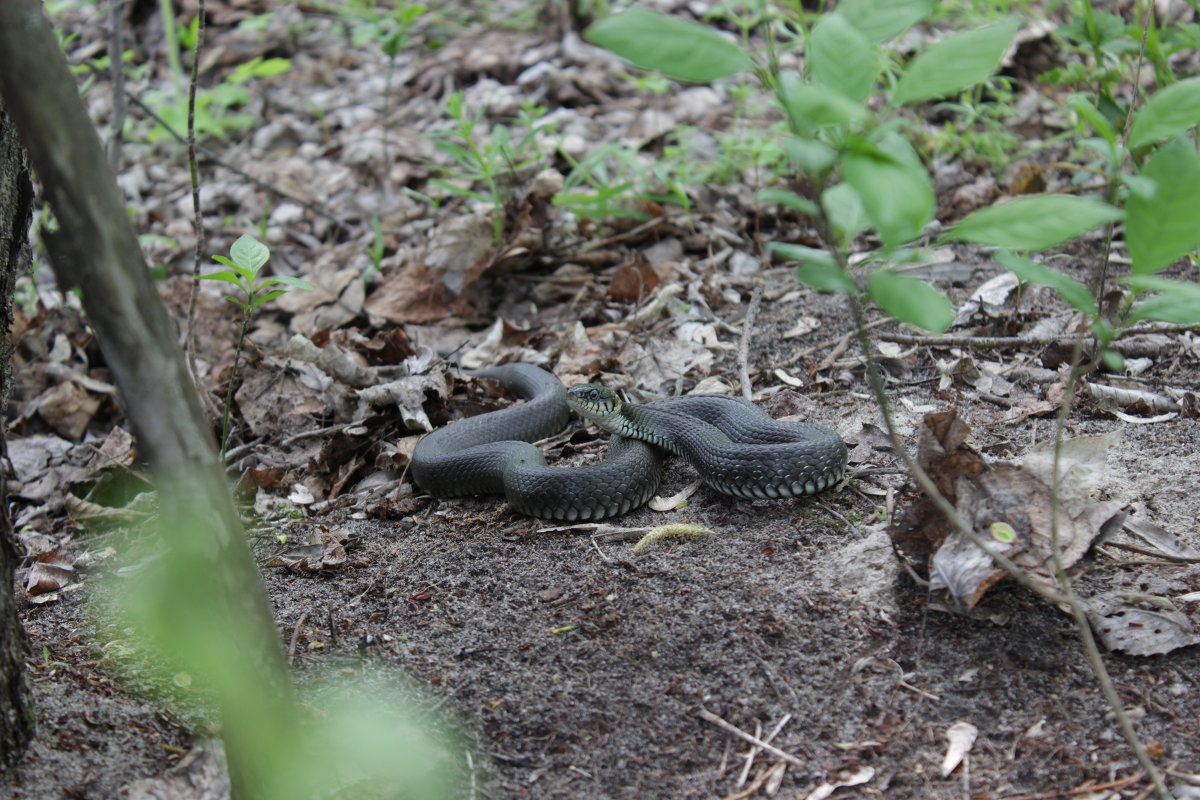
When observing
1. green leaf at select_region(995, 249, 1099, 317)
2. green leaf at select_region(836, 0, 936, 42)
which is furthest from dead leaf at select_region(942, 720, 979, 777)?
green leaf at select_region(836, 0, 936, 42)

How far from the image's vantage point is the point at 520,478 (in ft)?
13.9

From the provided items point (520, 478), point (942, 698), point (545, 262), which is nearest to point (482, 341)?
point (545, 262)

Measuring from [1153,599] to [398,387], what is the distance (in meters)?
3.78

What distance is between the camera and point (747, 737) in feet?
8.84

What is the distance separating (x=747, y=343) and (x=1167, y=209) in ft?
11.1

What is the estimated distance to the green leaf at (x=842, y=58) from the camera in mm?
1933

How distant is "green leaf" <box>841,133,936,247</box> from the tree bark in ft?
4.70

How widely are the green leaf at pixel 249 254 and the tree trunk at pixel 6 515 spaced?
65cm

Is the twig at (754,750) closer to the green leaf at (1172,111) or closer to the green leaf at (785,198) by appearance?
the green leaf at (785,198)

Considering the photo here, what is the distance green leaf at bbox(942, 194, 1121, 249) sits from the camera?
184 centimetres

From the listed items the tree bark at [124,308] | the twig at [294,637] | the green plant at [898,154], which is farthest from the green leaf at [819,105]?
the twig at [294,637]

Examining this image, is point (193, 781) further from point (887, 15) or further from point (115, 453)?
point (115, 453)

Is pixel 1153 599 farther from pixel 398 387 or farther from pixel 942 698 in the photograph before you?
pixel 398 387

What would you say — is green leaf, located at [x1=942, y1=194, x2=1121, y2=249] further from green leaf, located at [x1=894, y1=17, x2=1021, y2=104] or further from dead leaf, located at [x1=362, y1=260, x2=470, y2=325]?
dead leaf, located at [x1=362, y1=260, x2=470, y2=325]
